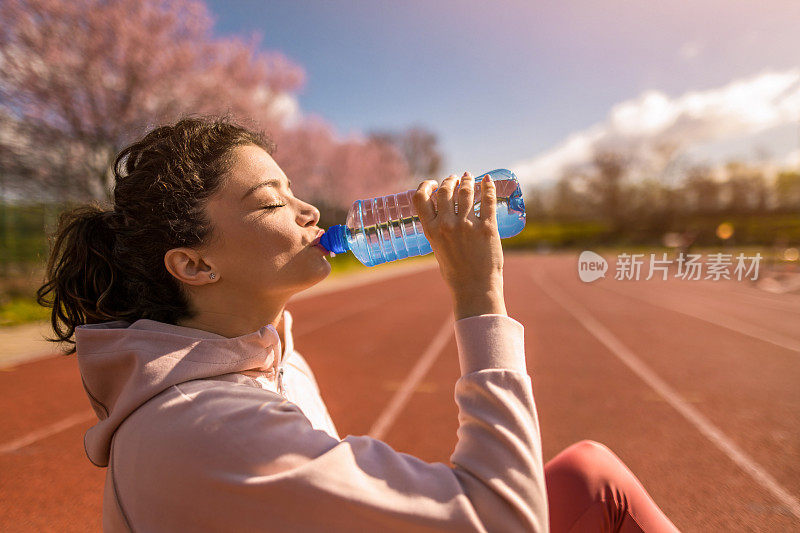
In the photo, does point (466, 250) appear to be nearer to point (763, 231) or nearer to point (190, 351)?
point (190, 351)

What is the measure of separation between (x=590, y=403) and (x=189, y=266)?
4853 mm

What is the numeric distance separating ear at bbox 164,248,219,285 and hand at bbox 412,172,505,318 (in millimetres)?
646

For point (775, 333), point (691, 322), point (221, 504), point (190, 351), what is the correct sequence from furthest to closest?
point (691, 322) < point (775, 333) < point (190, 351) < point (221, 504)

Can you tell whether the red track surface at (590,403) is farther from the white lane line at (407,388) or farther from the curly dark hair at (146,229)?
the curly dark hair at (146,229)

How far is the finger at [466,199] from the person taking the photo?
3.83 ft

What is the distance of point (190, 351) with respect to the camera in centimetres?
115

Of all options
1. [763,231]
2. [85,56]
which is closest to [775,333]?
[85,56]

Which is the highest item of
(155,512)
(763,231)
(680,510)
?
(155,512)

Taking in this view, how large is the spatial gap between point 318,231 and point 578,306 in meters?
12.2

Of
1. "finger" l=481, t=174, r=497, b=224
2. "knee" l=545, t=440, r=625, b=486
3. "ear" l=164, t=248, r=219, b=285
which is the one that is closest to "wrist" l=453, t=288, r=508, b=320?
"finger" l=481, t=174, r=497, b=224

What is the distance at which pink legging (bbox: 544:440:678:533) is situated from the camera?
1588 mm

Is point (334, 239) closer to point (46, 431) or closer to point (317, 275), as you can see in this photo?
point (317, 275)

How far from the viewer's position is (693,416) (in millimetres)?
4918

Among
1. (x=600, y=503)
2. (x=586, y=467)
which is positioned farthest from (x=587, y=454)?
(x=600, y=503)
